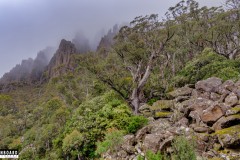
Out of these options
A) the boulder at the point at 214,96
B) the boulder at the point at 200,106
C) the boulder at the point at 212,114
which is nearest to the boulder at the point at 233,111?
the boulder at the point at 212,114

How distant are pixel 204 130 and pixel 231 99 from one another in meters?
3.30

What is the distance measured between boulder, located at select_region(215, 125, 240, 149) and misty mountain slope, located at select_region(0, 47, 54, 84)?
127 metres

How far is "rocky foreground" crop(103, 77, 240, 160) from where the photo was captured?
479 inches

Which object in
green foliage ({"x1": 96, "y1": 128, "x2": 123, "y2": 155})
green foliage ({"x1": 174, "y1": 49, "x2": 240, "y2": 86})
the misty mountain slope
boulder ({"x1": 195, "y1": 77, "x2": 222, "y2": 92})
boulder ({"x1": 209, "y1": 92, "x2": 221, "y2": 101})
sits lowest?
green foliage ({"x1": 96, "y1": 128, "x2": 123, "y2": 155})

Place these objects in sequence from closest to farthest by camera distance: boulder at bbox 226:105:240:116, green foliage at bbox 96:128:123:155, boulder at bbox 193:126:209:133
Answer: boulder at bbox 193:126:209:133 < boulder at bbox 226:105:240:116 < green foliage at bbox 96:128:123:155

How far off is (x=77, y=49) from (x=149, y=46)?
113m

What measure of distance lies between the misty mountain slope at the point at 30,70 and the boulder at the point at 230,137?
126792mm

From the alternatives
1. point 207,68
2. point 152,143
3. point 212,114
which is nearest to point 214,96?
point 212,114

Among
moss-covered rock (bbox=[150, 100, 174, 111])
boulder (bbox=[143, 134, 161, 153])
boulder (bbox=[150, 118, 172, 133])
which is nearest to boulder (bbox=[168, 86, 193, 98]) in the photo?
moss-covered rock (bbox=[150, 100, 174, 111])

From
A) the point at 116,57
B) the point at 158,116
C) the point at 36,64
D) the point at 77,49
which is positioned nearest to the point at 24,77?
the point at 36,64

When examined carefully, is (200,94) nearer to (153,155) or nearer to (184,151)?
(153,155)

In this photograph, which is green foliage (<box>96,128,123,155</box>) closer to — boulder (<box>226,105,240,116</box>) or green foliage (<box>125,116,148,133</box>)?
green foliage (<box>125,116,148,133</box>)

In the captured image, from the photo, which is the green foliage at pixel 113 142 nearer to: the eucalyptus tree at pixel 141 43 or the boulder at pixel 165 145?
the boulder at pixel 165 145

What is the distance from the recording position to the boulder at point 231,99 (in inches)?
587
